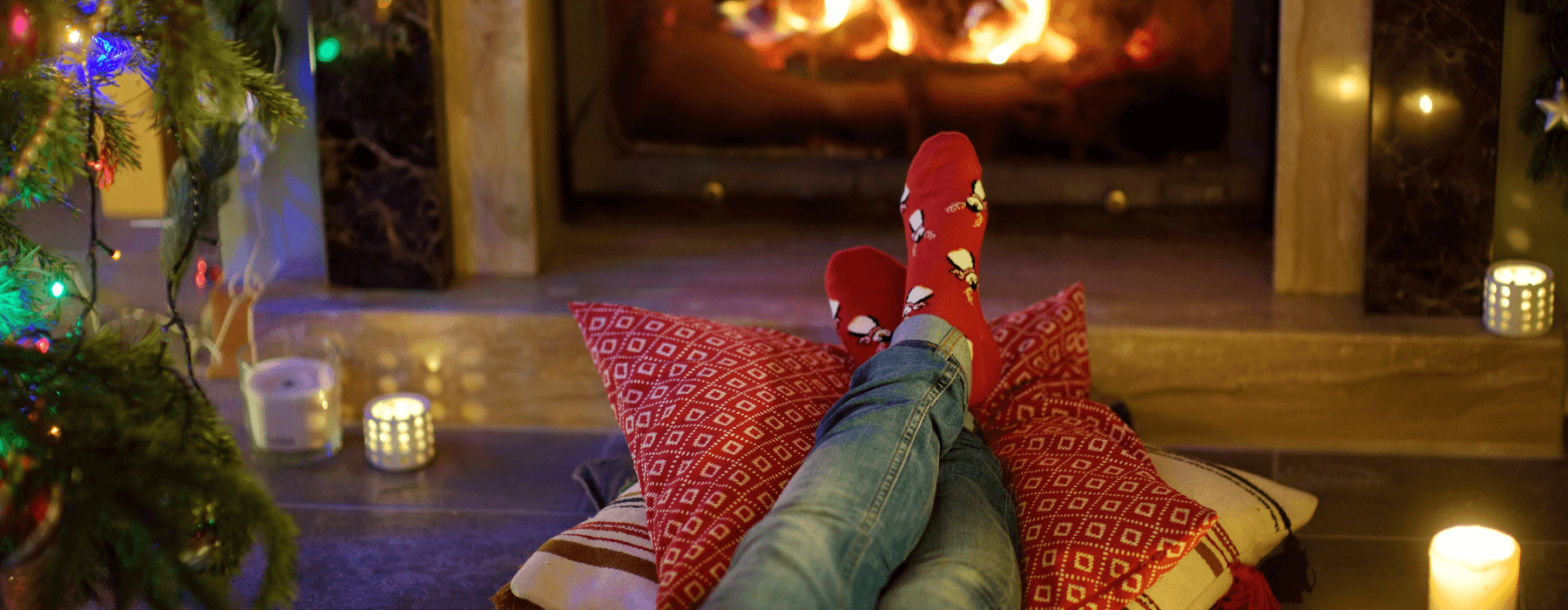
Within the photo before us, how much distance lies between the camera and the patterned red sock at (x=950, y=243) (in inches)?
55.4

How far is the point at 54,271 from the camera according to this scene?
3.86 feet

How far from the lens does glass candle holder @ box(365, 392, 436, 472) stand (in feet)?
5.49

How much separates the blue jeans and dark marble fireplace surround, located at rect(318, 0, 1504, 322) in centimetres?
81

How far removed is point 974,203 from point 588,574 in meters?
0.66

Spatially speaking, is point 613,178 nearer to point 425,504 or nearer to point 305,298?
point 305,298

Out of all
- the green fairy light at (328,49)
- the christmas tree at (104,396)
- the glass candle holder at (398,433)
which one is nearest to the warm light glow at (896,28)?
the green fairy light at (328,49)

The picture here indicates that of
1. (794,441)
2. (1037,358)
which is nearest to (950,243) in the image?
(1037,358)

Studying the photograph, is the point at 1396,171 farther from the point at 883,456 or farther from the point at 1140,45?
the point at 883,456

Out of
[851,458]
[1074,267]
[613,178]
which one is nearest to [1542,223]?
[1074,267]

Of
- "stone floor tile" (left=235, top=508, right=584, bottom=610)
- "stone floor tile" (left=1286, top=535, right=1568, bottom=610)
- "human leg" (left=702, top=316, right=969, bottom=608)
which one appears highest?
"human leg" (left=702, top=316, right=969, bottom=608)

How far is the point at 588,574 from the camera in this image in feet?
3.89

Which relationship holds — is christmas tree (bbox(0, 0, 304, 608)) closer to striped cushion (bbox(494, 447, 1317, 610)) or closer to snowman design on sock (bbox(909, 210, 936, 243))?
striped cushion (bbox(494, 447, 1317, 610))

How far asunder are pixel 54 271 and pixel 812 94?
1249 millimetres

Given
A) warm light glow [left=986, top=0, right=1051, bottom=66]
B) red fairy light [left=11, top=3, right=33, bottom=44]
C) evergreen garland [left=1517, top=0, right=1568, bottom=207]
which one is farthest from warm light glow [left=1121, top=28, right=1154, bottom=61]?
red fairy light [left=11, top=3, right=33, bottom=44]
